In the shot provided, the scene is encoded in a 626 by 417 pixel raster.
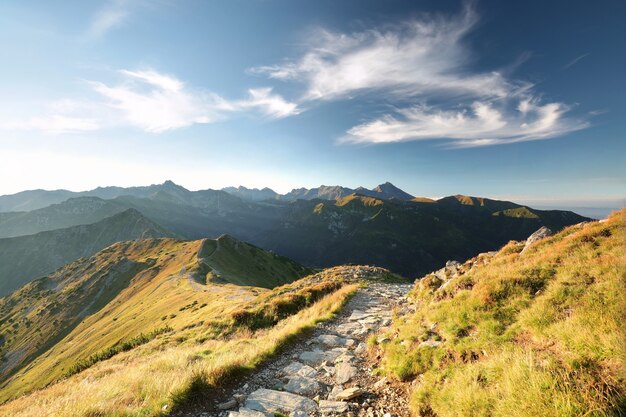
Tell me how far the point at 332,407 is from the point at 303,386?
Result: 1812 millimetres

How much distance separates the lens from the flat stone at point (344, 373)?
10227mm

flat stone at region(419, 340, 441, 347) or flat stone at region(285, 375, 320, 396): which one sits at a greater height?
flat stone at region(419, 340, 441, 347)

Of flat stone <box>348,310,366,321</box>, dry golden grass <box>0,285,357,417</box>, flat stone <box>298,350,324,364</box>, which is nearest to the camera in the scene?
dry golden grass <box>0,285,357,417</box>

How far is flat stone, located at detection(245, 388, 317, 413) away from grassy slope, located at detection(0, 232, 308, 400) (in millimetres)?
32113

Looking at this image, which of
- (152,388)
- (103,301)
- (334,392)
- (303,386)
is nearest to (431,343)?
(334,392)

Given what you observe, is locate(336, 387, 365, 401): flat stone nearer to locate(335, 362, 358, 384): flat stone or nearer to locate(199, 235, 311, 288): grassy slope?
locate(335, 362, 358, 384): flat stone

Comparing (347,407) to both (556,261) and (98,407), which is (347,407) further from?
(556,261)

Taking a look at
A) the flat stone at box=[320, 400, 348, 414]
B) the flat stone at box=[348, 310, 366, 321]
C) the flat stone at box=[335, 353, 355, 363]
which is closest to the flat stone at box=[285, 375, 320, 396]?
the flat stone at box=[320, 400, 348, 414]

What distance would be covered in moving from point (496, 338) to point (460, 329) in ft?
5.31

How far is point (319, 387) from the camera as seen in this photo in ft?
32.4

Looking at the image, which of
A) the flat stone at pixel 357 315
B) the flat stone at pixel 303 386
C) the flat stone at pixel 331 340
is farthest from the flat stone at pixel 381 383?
the flat stone at pixel 357 315

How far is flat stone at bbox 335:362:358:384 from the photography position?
33.6 feet

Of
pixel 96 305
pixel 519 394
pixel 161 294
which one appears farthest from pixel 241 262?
pixel 519 394

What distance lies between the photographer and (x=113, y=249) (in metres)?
167
